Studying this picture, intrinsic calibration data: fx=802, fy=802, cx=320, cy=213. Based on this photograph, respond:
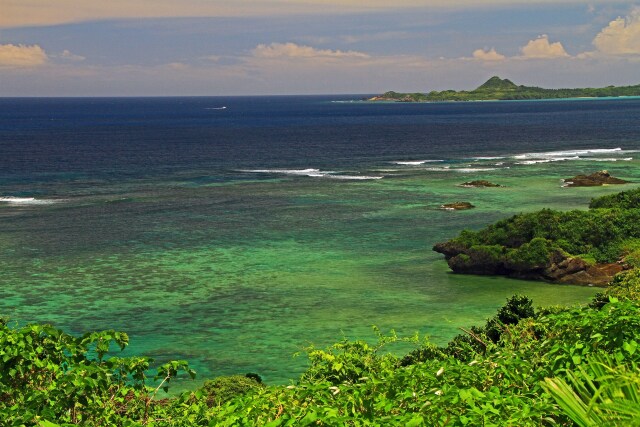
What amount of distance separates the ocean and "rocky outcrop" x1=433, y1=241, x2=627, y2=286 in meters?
0.99

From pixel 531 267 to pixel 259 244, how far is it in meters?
21.3

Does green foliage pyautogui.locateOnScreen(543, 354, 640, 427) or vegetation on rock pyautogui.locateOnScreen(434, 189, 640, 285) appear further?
vegetation on rock pyautogui.locateOnScreen(434, 189, 640, 285)

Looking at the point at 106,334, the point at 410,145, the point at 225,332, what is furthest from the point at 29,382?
the point at 410,145

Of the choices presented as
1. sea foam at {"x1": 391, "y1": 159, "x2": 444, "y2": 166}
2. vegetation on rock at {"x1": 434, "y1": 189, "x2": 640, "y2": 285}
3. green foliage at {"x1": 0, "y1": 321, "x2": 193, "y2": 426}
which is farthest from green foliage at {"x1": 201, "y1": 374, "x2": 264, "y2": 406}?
sea foam at {"x1": 391, "y1": 159, "x2": 444, "y2": 166}

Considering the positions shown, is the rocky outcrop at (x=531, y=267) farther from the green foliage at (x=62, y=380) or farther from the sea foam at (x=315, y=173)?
the sea foam at (x=315, y=173)

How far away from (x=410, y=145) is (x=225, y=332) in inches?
4753

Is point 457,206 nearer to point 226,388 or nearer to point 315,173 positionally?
point 315,173

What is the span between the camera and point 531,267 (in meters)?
49.1

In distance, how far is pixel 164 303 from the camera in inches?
1772

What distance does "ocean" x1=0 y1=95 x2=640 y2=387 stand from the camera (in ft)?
133

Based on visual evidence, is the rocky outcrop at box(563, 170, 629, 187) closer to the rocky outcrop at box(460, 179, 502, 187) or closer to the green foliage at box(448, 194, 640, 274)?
the rocky outcrop at box(460, 179, 502, 187)

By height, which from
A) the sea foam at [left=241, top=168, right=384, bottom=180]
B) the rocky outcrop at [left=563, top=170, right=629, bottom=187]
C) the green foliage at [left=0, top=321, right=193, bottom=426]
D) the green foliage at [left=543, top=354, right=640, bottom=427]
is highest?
the green foliage at [left=543, top=354, right=640, bottom=427]

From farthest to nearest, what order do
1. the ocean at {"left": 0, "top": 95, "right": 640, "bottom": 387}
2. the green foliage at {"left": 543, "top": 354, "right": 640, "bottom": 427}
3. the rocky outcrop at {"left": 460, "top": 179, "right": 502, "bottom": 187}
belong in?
the rocky outcrop at {"left": 460, "top": 179, "right": 502, "bottom": 187}
the ocean at {"left": 0, "top": 95, "right": 640, "bottom": 387}
the green foliage at {"left": 543, "top": 354, "right": 640, "bottom": 427}

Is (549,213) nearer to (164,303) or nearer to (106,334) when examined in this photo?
(164,303)
